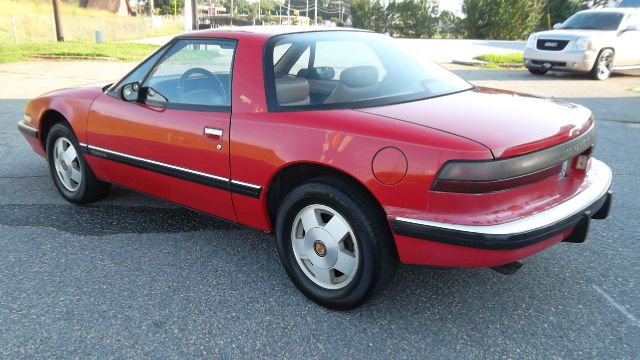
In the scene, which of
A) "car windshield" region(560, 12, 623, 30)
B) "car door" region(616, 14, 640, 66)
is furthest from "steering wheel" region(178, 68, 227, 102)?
"car windshield" region(560, 12, 623, 30)

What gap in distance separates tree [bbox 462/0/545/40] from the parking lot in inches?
1314

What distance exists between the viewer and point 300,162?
8.87 feet

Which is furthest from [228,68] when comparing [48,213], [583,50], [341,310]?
[583,50]

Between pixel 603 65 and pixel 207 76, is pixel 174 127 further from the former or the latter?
pixel 603 65

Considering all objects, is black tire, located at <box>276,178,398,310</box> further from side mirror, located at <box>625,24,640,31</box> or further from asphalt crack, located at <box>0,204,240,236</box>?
side mirror, located at <box>625,24,640,31</box>

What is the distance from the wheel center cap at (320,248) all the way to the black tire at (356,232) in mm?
19

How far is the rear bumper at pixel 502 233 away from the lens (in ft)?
7.49

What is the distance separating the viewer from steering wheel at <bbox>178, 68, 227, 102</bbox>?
3168 mm

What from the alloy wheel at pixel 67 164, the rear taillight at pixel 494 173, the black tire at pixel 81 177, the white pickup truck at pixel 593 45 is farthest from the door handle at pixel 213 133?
the white pickup truck at pixel 593 45

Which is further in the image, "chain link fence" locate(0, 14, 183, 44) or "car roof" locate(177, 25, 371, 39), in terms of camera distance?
"chain link fence" locate(0, 14, 183, 44)

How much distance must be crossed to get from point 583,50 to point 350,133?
1150cm

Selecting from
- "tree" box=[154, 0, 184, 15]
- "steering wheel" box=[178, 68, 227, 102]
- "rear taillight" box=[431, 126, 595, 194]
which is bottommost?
"rear taillight" box=[431, 126, 595, 194]

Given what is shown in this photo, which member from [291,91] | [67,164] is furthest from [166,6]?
[291,91]

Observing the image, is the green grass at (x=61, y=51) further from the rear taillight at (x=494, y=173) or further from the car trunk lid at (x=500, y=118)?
the rear taillight at (x=494, y=173)
